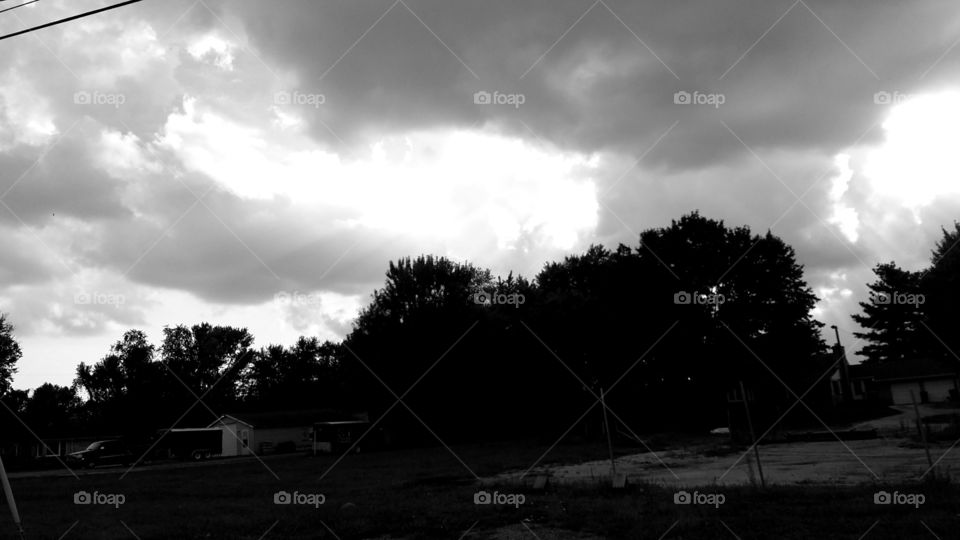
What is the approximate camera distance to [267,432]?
62.5 meters

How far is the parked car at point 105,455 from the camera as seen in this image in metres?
46.1

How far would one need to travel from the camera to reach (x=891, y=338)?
272 feet

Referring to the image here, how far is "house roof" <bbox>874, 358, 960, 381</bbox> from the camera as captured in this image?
212 ft

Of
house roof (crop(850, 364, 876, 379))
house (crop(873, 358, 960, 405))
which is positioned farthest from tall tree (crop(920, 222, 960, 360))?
house roof (crop(850, 364, 876, 379))

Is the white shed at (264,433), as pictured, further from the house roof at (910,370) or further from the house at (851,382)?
the house roof at (910,370)

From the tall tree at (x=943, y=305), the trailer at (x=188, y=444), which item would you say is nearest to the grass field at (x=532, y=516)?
the tall tree at (x=943, y=305)

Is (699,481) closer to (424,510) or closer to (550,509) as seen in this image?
(550,509)

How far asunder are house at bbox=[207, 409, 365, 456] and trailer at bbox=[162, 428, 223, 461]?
13.0 feet

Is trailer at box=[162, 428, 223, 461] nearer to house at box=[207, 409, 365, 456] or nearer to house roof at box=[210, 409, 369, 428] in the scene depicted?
house at box=[207, 409, 365, 456]

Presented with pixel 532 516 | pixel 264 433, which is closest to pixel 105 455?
pixel 264 433

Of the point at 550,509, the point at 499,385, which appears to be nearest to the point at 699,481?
the point at 550,509

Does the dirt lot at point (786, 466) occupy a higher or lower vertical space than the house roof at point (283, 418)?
lower

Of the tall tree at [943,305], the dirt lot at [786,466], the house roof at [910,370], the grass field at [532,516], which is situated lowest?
the dirt lot at [786,466]

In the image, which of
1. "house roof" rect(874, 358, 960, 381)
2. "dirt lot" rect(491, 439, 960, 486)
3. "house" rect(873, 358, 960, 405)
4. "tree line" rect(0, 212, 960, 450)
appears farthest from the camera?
"house roof" rect(874, 358, 960, 381)
